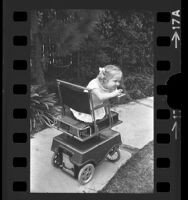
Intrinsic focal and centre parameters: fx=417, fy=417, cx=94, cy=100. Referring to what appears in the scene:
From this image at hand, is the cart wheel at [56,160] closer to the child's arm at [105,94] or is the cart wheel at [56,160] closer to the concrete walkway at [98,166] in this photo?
the concrete walkway at [98,166]

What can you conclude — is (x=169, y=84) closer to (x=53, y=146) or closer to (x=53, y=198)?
(x=53, y=146)

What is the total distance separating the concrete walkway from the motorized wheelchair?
37 mm

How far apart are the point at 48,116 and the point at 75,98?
0.28 metres

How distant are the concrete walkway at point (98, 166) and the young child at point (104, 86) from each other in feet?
0.41

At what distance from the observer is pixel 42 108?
2.80m

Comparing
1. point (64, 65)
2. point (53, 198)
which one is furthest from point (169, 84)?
point (53, 198)

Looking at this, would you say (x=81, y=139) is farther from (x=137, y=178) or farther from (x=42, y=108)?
(x=137, y=178)

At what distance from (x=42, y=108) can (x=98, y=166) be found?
21.7 inches

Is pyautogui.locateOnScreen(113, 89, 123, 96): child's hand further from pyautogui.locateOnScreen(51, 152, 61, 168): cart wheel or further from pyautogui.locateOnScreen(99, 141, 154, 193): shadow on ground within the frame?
pyautogui.locateOnScreen(51, 152, 61, 168): cart wheel

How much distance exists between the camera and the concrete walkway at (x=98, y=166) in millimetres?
2740

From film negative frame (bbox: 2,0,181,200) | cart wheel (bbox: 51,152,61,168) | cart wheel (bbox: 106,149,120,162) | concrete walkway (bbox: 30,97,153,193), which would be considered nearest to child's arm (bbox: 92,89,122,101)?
concrete walkway (bbox: 30,97,153,193)

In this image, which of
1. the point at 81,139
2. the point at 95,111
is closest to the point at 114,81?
the point at 95,111

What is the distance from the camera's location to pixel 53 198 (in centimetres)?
275

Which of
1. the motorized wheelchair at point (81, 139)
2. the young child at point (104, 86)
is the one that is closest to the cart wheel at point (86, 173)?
the motorized wheelchair at point (81, 139)
